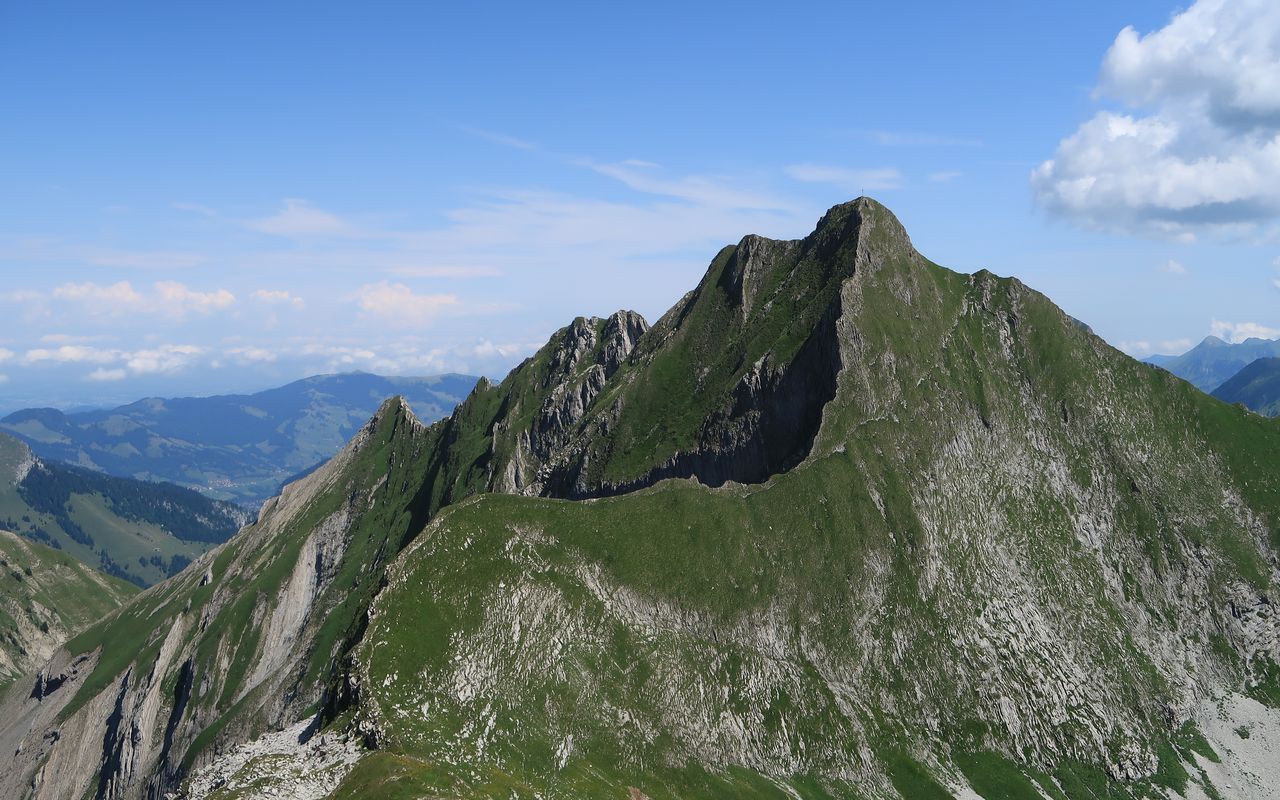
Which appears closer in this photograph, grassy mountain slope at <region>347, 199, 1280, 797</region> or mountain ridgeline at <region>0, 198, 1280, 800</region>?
mountain ridgeline at <region>0, 198, 1280, 800</region>

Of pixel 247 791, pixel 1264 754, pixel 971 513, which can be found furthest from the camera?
pixel 971 513

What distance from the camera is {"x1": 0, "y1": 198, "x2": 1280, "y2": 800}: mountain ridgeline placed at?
8925cm

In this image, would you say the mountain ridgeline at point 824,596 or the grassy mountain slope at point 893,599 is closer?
the mountain ridgeline at point 824,596

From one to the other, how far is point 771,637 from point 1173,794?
6079 cm

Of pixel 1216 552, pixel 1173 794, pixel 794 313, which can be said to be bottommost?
pixel 1173 794

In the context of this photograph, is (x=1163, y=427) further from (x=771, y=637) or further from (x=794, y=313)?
(x=771, y=637)

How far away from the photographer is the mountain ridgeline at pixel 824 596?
89250 millimetres

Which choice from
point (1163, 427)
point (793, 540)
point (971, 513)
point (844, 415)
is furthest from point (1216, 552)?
point (793, 540)

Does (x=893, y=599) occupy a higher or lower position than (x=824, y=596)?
lower

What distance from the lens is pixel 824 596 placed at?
121 metres

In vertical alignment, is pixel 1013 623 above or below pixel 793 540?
below

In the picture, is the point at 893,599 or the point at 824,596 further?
the point at 893,599

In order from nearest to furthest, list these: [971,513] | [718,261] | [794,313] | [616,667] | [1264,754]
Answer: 1. [616,667]
2. [1264,754]
3. [971,513]
4. [794,313]
5. [718,261]

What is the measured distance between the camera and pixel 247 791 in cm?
6650
